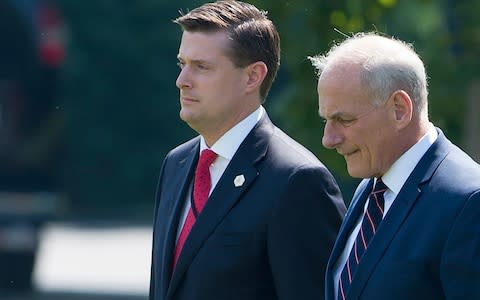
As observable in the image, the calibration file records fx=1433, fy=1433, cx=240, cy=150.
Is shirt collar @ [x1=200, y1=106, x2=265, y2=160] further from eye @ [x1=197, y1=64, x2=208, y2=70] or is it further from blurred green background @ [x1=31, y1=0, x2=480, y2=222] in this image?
blurred green background @ [x1=31, y1=0, x2=480, y2=222]

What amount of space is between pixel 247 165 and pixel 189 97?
278 millimetres

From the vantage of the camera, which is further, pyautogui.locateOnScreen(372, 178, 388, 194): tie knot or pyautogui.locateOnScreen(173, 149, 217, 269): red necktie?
pyautogui.locateOnScreen(173, 149, 217, 269): red necktie

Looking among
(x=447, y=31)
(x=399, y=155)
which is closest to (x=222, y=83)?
(x=399, y=155)

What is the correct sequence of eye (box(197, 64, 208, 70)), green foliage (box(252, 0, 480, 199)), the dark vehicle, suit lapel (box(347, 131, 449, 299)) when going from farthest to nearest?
the dark vehicle
green foliage (box(252, 0, 480, 199))
eye (box(197, 64, 208, 70))
suit lapel (box(347, 131, 449, 299))

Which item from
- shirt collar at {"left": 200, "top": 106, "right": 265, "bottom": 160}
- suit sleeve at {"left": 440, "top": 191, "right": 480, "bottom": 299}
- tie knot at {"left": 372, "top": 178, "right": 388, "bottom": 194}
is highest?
shirt collar at {"left": 200, "top": 106, "right": 265, "bottom": 160}

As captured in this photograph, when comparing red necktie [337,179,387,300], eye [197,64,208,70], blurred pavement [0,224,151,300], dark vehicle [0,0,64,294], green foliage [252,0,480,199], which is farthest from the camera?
blurred pavement [0,224,151,300]

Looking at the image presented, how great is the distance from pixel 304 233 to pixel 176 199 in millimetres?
504

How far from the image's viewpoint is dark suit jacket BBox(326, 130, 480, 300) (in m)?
3.56

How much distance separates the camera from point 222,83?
4.47 m

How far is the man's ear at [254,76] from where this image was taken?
453 centimetres

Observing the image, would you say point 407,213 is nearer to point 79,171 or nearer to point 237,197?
point 237,197

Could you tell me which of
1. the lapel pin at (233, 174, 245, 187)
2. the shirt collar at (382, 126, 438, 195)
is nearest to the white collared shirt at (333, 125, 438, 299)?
the shirt collar at (382, 126, 438, 195)

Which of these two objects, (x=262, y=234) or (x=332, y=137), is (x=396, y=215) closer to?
(x=332, y=137)

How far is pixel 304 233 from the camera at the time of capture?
4293mm
